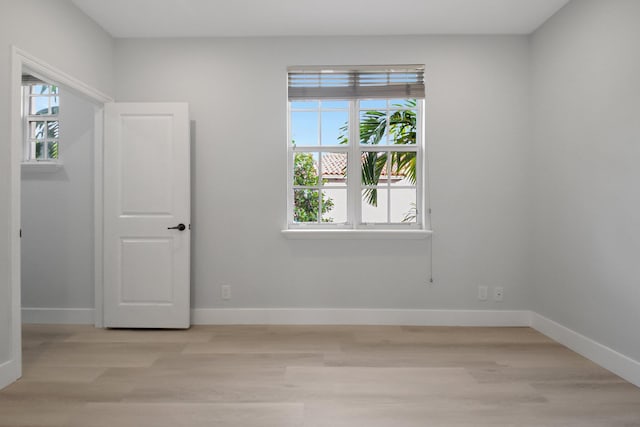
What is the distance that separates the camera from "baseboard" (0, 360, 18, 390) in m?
2.50

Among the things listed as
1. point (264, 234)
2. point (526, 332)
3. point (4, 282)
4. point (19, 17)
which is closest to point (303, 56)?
point (264, 234)

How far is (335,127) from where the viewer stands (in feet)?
13.2

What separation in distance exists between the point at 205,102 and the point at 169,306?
77.1 inches

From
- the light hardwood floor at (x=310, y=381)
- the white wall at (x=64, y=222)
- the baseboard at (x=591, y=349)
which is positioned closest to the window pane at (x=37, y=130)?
the white wall at (x=64, y=222)

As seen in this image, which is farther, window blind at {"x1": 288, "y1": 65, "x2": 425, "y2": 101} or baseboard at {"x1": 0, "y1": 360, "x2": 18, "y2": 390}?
window blind at {"x1": 288, "y1": 65, "x2": 425, "y2": 101}

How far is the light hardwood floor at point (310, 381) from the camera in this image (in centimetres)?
217

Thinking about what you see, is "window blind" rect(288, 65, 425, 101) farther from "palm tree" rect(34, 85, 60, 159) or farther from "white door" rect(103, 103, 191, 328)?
"palm tree" rect(34, 85, 60, 159)

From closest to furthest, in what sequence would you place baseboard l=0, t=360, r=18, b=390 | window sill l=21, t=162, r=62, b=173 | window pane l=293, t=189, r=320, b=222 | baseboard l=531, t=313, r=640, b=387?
baseboard l=0, t=360, r=18, b=390
baseboard l=531, t=313, r=640, b=387
window sill l=21, t=162, r=62, b=173
window pane l=293, t=189, r=320, b=222

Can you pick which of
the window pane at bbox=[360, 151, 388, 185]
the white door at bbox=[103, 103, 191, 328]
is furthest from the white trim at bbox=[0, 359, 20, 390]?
the window pane at bbox=[360, 151, 388, 185]

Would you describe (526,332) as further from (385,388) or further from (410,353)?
(385,388)

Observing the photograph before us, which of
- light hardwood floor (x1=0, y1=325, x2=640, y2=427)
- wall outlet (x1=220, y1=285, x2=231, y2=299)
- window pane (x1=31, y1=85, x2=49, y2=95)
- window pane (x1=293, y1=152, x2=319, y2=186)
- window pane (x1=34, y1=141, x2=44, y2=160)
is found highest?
window pane (x1=31, y1=85, x2=49, y2=95)

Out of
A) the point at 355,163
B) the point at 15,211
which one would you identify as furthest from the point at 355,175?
the point at 15,211

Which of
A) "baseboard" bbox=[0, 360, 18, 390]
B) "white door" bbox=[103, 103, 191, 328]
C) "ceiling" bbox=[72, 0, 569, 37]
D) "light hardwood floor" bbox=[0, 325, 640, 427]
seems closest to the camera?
"light hardwood floor" bbox=[0, 325, 640, 427]

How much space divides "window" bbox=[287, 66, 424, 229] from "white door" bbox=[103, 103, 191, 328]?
1054mm
